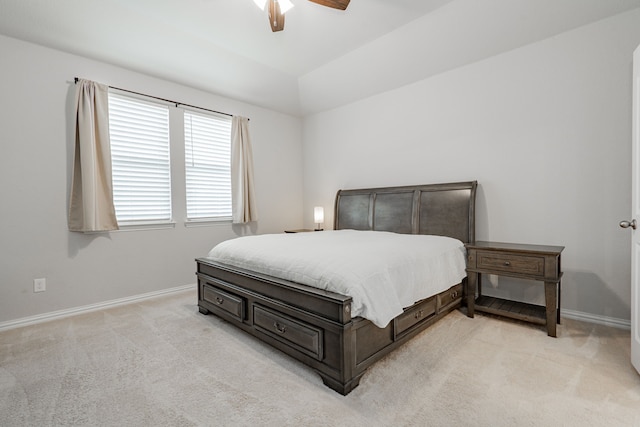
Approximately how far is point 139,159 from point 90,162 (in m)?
0.56

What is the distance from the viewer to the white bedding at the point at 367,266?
1.83 m

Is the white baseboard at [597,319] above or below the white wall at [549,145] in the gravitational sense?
below

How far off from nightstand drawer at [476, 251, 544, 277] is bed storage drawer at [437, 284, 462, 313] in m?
0.35

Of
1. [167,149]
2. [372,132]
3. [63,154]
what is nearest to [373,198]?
[372,132]

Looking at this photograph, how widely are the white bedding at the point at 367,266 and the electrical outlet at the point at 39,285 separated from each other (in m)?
1.75

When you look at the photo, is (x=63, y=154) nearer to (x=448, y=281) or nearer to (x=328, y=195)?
(x=328, y=195)

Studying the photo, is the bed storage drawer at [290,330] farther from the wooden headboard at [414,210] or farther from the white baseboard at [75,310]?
Answer: the wooden headboard at [414,210]

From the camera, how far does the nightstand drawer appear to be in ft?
8.27

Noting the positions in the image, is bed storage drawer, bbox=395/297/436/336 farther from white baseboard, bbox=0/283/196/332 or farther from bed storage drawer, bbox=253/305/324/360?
white baseboard, bbox=0/283/196/332

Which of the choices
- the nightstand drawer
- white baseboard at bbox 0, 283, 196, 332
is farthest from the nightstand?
Answer: white baseboard at bbox 0, 283, 196, 332

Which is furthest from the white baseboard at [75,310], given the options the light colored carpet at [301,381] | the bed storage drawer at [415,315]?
the bed storage drawer at [415,315]

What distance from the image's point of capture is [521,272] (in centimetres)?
260

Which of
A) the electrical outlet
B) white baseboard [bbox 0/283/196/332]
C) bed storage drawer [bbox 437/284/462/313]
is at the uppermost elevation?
the electrical outlet

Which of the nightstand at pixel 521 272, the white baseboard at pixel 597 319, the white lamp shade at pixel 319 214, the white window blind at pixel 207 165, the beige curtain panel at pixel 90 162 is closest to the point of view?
the nightstand at pixel 521 272
